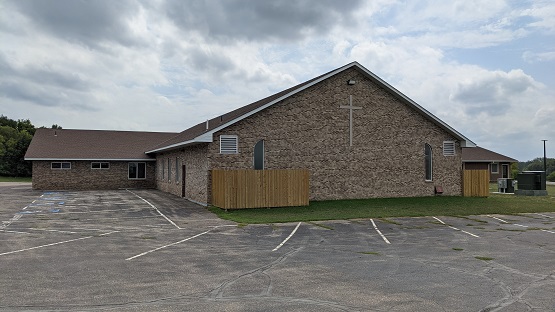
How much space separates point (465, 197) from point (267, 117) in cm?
1348

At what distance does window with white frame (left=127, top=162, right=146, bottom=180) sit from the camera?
40.2 meters

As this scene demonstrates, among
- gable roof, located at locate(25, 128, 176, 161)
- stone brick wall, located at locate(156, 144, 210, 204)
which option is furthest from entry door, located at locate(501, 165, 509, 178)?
Result: stone brick wall, located at locate(156, 144, 210, 204)

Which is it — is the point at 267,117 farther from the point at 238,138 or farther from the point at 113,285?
A: the point at 113,285

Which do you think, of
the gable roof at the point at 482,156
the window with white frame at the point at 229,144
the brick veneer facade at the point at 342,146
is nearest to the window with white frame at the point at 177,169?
the brick veneer facade at the point at 342,146

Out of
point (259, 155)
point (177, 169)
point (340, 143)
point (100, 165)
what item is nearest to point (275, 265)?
point (259, 155)

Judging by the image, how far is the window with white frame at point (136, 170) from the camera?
40156 millimetres

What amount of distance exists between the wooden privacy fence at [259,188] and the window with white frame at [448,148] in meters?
10.5

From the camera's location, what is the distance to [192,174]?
25984 mm

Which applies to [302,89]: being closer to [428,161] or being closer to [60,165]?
[428,161]

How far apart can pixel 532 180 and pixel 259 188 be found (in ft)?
77.6

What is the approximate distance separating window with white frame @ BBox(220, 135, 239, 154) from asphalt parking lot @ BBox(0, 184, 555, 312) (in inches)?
207

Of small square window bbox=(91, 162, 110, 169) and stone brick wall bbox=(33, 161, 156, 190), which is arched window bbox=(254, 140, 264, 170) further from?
small square window bbox=(91, 162, 110, 169)

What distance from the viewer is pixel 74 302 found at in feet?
23.8

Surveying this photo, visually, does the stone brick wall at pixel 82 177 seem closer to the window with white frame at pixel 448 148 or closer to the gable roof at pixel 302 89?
the gable roof at pixel 302 89
